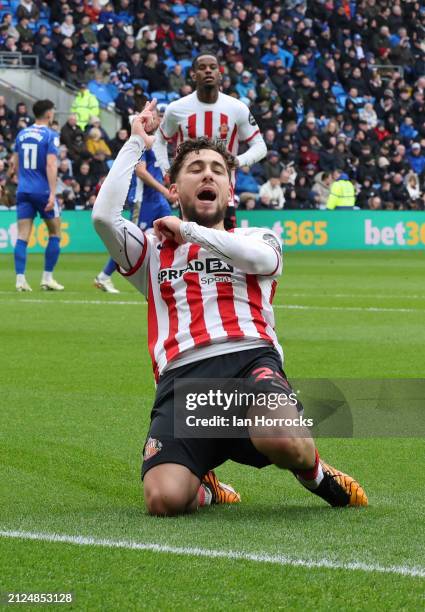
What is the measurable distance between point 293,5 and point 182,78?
7030mm

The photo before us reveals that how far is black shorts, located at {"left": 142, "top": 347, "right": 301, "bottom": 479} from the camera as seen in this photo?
190 inches

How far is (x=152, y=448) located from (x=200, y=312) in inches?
23.7

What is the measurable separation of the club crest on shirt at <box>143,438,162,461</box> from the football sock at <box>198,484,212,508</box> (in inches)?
10.4

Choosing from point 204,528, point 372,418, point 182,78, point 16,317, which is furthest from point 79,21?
point 204,528

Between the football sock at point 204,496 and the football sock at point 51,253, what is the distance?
10.3 meters

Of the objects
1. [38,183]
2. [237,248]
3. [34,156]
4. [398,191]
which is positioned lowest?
[237,248]

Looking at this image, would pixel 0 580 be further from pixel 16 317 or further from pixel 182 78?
pixel 182 78

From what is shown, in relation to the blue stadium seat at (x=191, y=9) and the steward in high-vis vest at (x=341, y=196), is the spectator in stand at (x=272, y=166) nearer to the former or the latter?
the steward in high-vis vest at (x=341, y=196)

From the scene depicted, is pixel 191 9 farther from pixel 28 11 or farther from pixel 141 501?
pixel 141 501

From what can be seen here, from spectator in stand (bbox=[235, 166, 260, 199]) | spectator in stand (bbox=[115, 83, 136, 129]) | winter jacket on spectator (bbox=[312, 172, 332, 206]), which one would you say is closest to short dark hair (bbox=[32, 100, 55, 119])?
spectator in stand (bbox=[235, 166, 260, 199])

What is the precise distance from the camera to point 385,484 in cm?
530

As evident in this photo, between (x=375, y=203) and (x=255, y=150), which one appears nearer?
(x=255, y=150)

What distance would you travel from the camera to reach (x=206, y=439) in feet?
16.0

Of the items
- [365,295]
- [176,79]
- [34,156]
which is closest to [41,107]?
[34,156]
